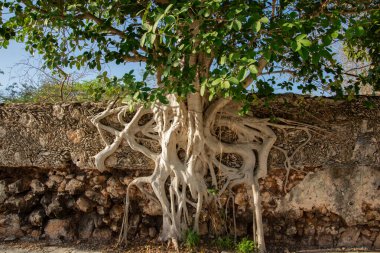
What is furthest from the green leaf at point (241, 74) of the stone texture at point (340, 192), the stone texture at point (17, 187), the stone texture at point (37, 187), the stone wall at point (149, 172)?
the stone texture at point (17, 187)

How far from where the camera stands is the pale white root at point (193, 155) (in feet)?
12.1

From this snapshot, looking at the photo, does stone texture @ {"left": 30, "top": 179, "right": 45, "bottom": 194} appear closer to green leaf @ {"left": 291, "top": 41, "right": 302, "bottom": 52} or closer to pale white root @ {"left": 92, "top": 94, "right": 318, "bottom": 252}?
pale white root @ {"left": 92, "top": 94, "right": 318, "bottom": 252}

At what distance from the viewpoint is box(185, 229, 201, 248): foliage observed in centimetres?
354

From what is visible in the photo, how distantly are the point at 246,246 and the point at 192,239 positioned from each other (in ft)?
1.83

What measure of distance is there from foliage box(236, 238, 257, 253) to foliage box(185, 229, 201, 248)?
1.41 feet

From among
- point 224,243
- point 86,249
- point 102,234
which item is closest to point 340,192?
point 224,243

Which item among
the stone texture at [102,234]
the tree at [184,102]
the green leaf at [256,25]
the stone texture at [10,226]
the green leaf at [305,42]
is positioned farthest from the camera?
the stone texture at [10,226]

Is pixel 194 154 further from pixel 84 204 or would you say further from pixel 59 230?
pixel 59 230

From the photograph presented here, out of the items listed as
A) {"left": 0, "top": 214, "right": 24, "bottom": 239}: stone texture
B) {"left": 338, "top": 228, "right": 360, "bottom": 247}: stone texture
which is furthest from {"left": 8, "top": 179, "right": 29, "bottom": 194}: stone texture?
{"left": 338, "top": 228, "right": 360, "bottom": 247}: stone texture

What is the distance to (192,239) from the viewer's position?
3.54m

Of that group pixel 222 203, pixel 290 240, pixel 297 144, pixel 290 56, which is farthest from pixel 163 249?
pixel 290 56

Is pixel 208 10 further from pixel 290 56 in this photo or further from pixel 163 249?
pixel 163 249

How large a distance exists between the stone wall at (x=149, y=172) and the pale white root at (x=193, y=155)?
0.59ft

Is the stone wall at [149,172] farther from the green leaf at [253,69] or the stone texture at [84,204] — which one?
the green leaf at [253,69]
